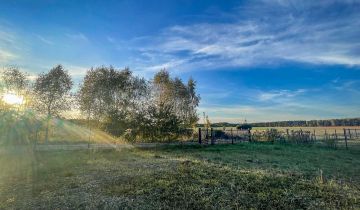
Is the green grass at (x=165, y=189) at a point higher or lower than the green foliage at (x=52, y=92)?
lower

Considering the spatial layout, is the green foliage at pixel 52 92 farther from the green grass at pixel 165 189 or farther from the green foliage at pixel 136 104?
the green grass at pixel 165 189

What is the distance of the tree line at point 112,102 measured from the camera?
107ft

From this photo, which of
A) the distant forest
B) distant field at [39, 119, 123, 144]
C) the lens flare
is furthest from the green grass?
the distant forest

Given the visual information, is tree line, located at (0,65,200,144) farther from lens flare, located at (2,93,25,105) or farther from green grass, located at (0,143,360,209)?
green grass, located at (0,143,360,209)

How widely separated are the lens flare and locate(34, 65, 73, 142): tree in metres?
1.99

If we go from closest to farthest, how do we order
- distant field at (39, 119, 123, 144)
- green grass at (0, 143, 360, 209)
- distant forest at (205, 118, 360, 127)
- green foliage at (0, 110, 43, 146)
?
green grass at (0, 143, 360, 209) → green foliage at (0, 110, 43, 146) → distant field at (39, 119, 123, 144) → distant forest at (205, 118, 360, 127)

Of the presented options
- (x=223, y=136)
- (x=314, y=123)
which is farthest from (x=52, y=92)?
(x=314, y=123)

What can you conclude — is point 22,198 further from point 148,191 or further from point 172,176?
point 172,176

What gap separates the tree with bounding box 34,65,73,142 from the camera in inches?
1583

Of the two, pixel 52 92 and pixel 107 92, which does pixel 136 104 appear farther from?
pixel 52 92

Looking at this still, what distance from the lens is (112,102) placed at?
4825 cm

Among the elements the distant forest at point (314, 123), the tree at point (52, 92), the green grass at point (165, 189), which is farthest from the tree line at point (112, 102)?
the distant forest at point (314, 123)

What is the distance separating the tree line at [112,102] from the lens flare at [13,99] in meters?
0.38

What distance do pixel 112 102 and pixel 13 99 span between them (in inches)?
605
